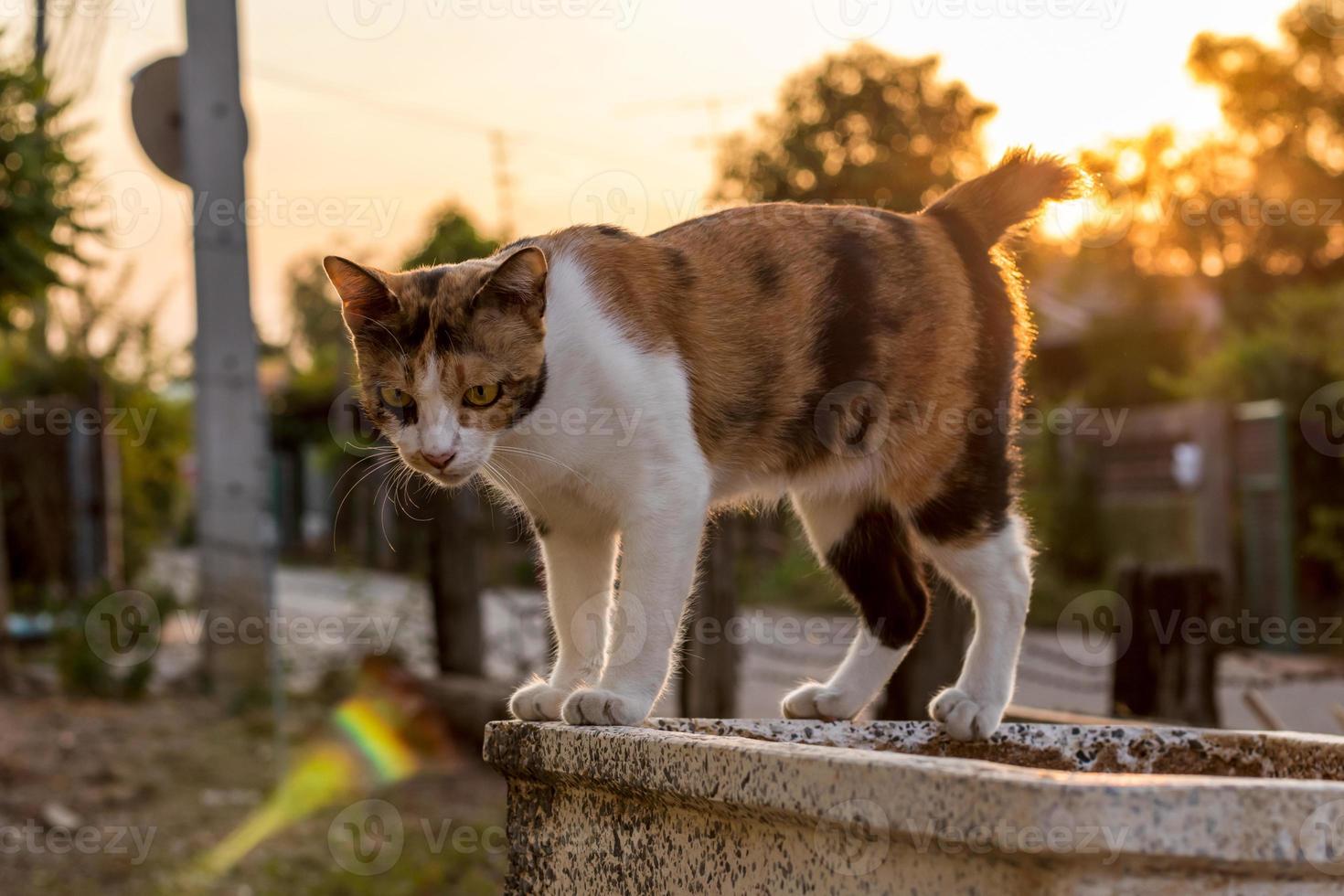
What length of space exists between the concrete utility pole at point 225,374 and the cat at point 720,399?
195 inches

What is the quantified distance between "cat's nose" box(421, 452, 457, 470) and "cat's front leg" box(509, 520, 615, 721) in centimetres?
35

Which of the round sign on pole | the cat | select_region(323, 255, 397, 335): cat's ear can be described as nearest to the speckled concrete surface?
the cat

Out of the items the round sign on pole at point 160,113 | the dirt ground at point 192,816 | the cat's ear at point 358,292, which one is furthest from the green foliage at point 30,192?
the cat's ear at point 358,292

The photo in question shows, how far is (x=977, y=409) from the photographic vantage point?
2824 mm

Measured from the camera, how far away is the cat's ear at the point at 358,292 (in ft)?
8.33

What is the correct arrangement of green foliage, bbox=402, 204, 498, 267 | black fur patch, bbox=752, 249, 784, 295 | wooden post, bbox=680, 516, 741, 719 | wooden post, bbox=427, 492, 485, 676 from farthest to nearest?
green foliage, bbox=402, 204, 498, 267 → wooden post, bbox=427, 492, 485, 676 → wooden post, bbox=680, 516, 741, 719 → black fur patch, bbox=752, 249, 784, 295

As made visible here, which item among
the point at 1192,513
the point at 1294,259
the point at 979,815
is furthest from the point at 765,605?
the point at 979,815

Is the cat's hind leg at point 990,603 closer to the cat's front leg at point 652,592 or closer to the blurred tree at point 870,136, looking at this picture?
the cat's front leg at point 652,592

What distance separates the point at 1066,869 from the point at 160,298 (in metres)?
12.5

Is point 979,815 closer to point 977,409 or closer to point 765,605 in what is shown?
point 977,409

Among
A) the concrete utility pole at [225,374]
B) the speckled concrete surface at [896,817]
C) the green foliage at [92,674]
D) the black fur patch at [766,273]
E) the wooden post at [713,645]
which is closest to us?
the speckled concrete surface at [896,817]

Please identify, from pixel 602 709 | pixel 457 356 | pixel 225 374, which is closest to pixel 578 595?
pixel 602 709

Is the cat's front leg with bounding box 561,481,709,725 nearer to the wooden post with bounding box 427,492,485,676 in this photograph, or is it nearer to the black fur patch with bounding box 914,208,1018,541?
the black fur patch with bounding box 914,208,1018,541

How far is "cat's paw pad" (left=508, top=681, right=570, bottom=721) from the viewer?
2.61 metres
